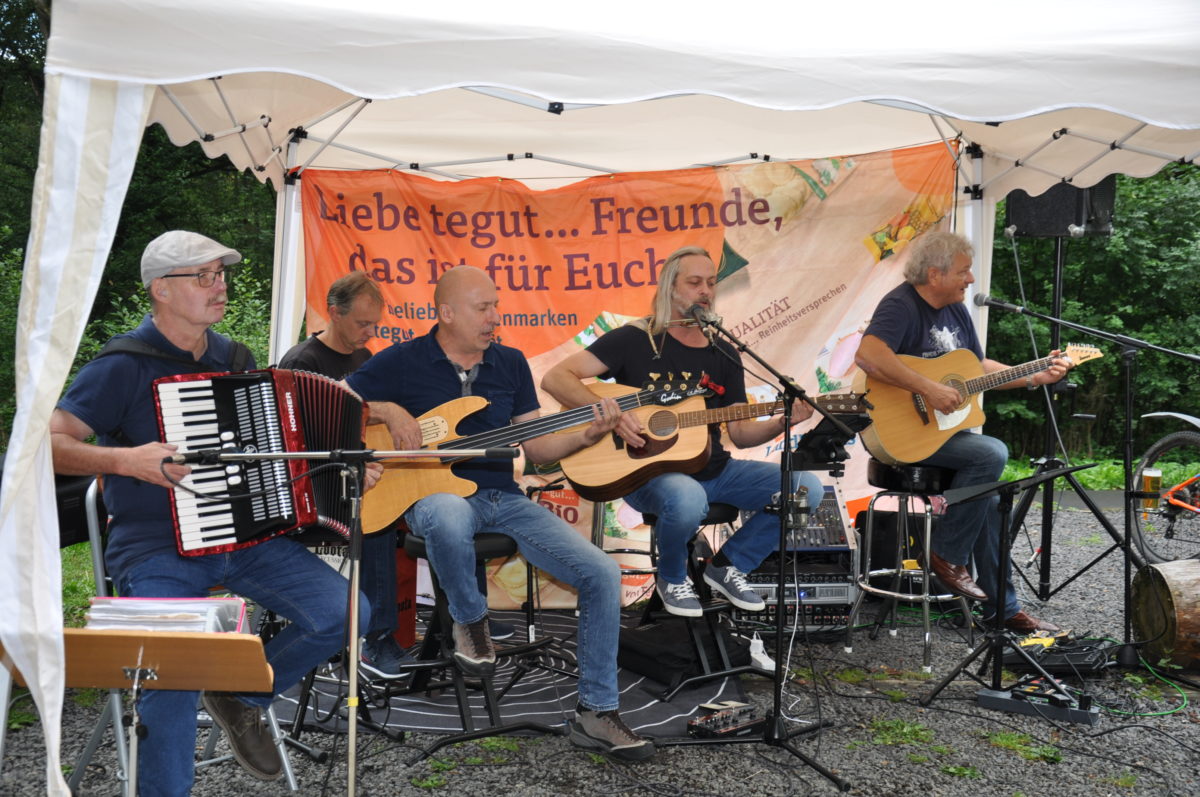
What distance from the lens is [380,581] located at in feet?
14.5

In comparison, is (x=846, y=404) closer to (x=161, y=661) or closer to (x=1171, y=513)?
(x=161, y=661)

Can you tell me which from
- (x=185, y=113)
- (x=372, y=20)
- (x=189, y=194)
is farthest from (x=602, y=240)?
(x=189, y=194)

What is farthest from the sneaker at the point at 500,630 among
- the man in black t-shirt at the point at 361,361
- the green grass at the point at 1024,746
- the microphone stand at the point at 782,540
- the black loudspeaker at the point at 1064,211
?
the black loudspeaker at the point at 1064,211

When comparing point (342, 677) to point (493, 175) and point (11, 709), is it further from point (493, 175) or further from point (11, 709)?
point (493, 175)

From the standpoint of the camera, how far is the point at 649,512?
13.9 ft

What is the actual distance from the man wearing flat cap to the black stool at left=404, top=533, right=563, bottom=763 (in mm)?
581

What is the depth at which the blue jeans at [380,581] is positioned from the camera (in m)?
4.36

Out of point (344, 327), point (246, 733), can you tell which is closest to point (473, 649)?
point (246, 733)

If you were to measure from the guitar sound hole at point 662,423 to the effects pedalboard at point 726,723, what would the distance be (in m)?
1.18

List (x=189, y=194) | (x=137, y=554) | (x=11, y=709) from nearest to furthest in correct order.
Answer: (x=137, y=554) → (x=11, y=709) → (x=189, y=194)

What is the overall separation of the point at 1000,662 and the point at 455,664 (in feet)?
7.17

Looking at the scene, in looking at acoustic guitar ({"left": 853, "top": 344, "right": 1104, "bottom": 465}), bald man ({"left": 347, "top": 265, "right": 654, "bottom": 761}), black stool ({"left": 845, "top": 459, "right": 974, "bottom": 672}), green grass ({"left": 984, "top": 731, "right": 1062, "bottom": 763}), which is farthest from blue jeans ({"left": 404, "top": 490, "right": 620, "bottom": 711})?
acoustic guitar ({"left": 853, "top": 344, "right": 1104, "bottom": 465})

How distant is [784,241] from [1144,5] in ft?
8.05

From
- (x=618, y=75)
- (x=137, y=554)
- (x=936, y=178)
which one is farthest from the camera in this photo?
(x=936, y=178)
